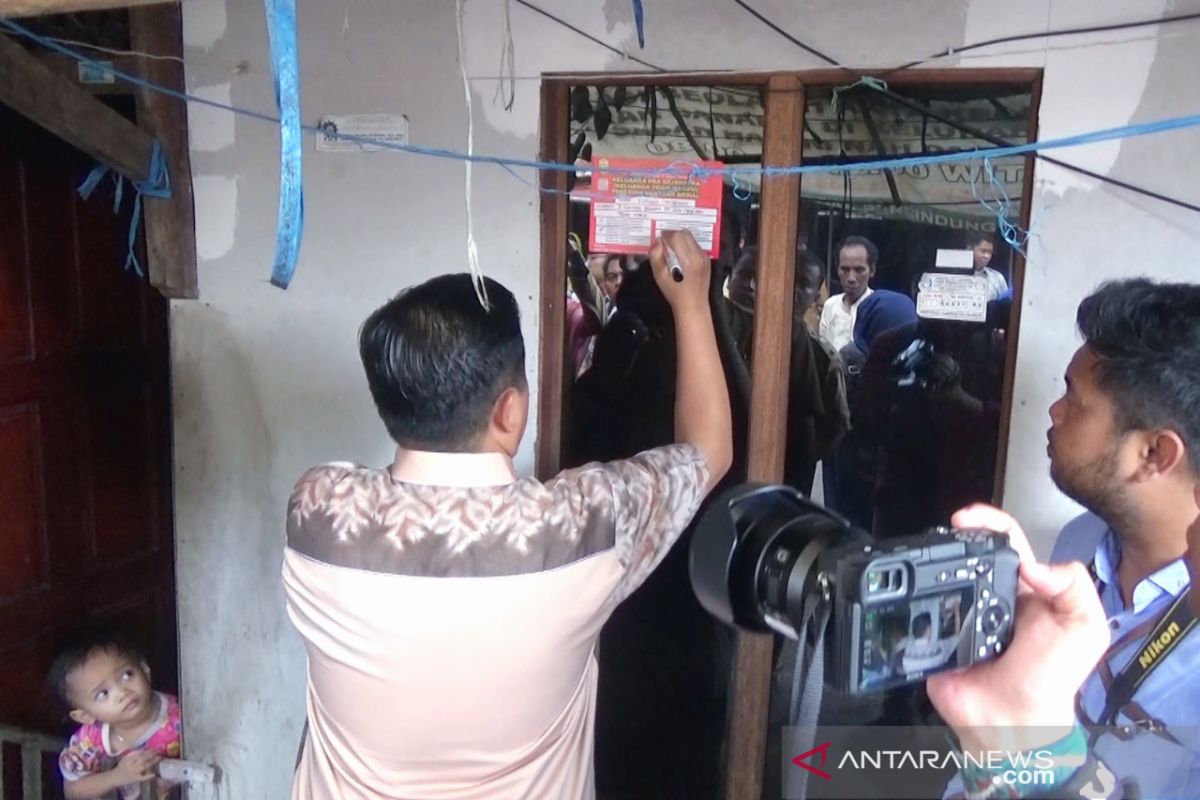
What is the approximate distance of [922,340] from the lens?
5.49 ft

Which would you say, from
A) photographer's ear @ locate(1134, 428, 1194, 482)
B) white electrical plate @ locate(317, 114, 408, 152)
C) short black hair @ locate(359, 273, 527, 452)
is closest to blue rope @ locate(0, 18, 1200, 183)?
white electrical plate @ locate(317, 114, 408, 152)

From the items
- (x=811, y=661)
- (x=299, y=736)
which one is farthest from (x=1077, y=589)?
(x=299, y=736)

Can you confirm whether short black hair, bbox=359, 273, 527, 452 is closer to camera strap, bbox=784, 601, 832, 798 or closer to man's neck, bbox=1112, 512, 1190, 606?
camera strap, bbox=784, 601, 832, 798

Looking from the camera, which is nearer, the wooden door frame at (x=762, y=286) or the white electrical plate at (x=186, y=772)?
the wooden door frame at (x=762, y=286)

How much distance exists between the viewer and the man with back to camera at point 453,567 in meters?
1.12

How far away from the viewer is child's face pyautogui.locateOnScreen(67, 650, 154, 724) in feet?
6.78

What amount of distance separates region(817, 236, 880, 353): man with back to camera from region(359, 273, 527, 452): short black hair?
0.77m

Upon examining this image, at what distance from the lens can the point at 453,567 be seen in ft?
3.64

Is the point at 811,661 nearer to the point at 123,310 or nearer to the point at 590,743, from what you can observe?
the point at 590,743

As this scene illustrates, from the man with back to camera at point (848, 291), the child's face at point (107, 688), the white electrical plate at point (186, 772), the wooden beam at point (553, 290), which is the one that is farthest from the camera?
the white electrical plate at point (186, 772)

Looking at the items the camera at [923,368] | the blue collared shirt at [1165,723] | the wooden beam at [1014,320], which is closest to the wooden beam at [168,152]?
the camera at [923,368]

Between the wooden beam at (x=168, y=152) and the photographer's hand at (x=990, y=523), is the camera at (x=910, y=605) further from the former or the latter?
the wooden beam at (x=168, y=152)

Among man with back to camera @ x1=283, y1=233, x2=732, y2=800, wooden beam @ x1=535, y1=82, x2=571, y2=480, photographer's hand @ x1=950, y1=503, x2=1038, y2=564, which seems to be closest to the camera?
photographer's hand @ x1=950, y1=503, x2=1038, y2=564

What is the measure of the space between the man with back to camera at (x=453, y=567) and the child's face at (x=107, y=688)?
1.11 meters
